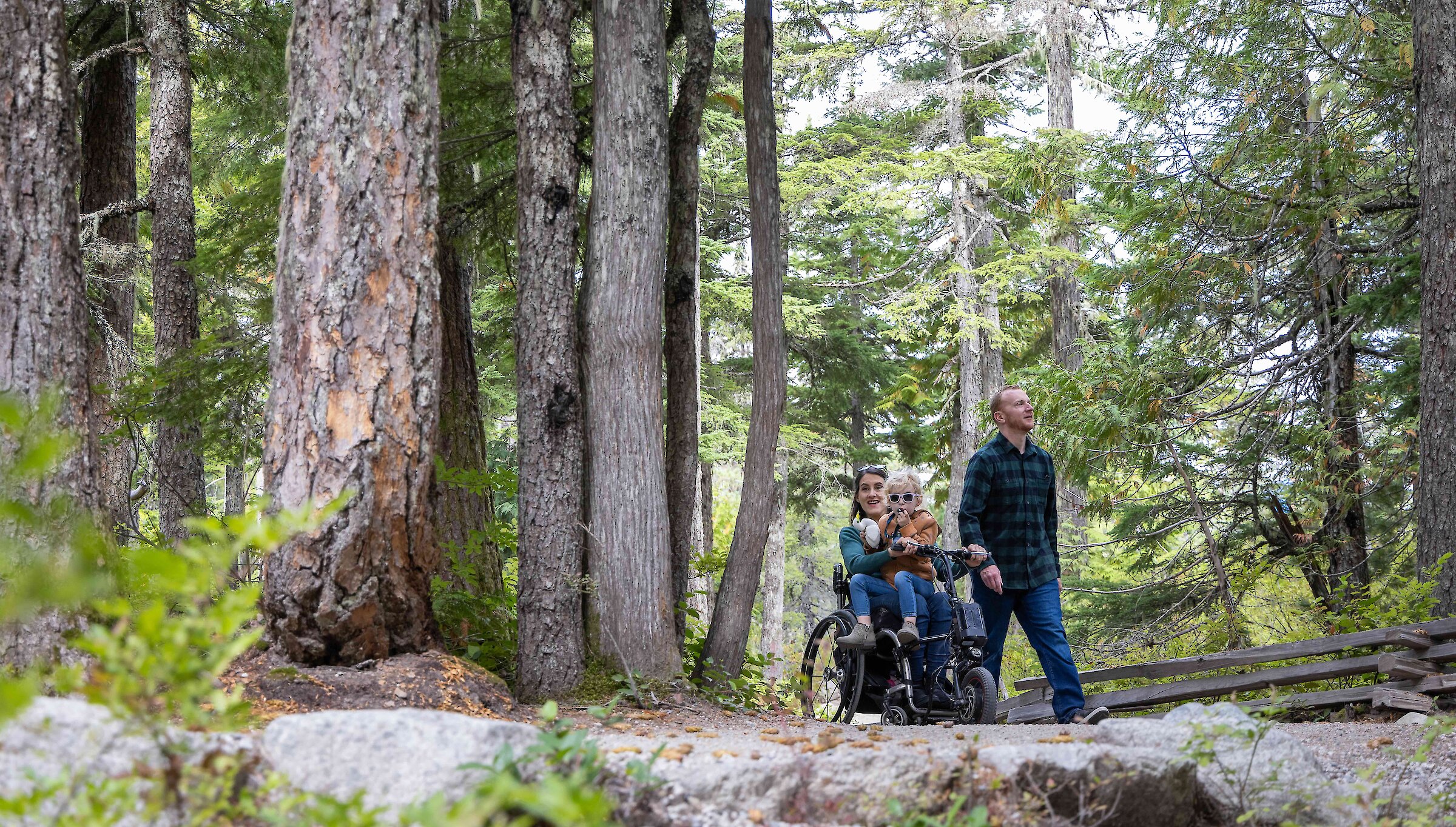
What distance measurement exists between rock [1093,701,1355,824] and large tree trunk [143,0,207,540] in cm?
821

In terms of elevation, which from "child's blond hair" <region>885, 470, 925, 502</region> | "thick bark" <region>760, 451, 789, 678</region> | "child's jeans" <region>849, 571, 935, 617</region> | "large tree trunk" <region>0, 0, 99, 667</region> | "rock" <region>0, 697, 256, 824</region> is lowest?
"thick bark" <region>760, 451, 789, 678</region>

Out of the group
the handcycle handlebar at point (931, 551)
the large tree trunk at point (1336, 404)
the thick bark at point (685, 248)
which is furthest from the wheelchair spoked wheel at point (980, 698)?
the large tree trunk at point (1336, 404)

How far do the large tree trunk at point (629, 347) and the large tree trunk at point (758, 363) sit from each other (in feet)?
2.17

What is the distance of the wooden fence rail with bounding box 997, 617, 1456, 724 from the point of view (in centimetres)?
704

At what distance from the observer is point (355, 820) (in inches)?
102

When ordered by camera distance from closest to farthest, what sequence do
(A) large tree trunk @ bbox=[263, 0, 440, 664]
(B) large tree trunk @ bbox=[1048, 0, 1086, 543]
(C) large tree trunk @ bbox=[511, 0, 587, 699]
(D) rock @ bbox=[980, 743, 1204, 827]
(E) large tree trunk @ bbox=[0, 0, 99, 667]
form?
(D) rock @ bbox=[980, 743, 1204, 827] < (E) large tree trunk @ bbox=[0, 0, 99, 667] < (A) large tree trunk @ bbox=[263, 0, 440, 664] < (C) large tree trunk @ bbox=[511, 0, 587, 699] < (B) large tree trunk @ bbox=[1048, 0, 1086, 543]

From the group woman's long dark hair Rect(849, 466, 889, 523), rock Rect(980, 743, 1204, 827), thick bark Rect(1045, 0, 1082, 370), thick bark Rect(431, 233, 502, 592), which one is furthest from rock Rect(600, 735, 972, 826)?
thick bark Rect(1045, 0, 1082, 370)

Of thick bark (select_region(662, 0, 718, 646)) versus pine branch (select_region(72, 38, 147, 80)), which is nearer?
thick bark (select_region(662, 0, 718, 646))

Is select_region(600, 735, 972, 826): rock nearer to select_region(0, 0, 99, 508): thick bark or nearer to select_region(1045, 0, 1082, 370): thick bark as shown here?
select_region(0, 0, 99, 508): thick bark

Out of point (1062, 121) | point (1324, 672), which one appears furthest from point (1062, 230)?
point (1324, 672)

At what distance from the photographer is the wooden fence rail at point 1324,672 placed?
23.1 ft

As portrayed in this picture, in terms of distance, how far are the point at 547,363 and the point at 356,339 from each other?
148 centimetres

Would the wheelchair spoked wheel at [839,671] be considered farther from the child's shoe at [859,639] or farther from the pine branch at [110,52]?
the pine branch at [110,52]

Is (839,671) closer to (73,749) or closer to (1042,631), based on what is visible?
(1042,631)
